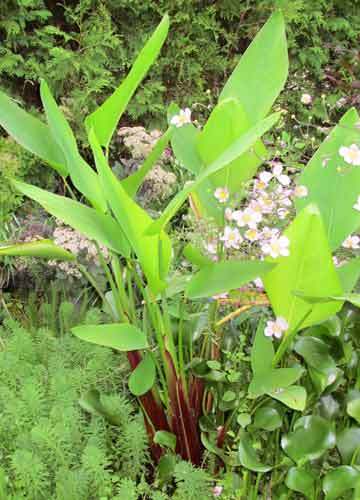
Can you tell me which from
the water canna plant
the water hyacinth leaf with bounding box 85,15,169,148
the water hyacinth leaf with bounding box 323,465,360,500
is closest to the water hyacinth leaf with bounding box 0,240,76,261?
the water canna plant

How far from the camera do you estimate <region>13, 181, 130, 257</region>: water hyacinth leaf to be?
1.20 meters

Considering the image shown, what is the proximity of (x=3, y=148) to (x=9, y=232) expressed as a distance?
0.44 metres

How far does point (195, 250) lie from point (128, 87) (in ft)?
1.13

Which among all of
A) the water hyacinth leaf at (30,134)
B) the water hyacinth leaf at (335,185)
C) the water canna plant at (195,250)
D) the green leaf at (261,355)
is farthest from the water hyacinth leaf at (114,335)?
the water hyacinth leaf at (335,185)

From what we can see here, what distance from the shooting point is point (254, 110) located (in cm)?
140

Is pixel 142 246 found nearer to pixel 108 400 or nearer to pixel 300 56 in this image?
pixel 108 400

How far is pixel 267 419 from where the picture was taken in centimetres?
141

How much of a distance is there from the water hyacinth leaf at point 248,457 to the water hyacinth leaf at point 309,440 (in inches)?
2.6

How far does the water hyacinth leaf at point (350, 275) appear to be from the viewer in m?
1.35

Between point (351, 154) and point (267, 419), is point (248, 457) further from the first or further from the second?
point (351, 154)

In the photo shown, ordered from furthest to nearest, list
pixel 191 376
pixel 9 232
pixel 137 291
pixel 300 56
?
pixel 300 56, pixel 9 232, pixel 137 291, pixel 191 376

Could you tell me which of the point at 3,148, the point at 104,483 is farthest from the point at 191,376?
the point at 3,148

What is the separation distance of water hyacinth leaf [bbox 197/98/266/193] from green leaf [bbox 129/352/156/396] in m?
0.43

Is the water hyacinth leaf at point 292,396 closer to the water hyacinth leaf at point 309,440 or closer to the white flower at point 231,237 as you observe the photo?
the water hyacinth leaf at point 309,440
